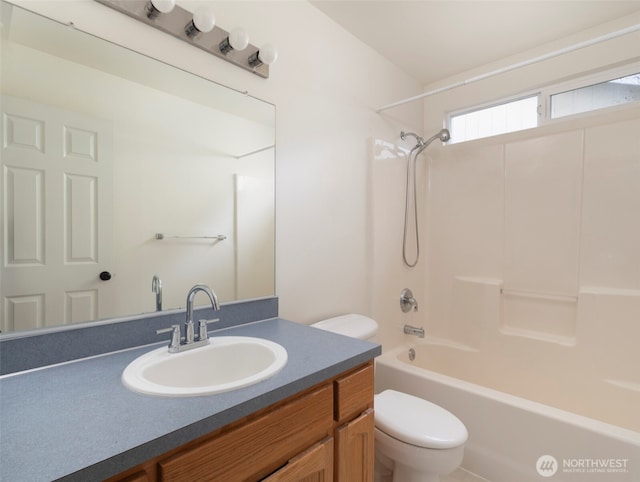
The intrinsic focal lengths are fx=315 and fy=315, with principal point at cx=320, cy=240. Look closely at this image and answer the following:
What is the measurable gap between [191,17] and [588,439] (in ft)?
7.71

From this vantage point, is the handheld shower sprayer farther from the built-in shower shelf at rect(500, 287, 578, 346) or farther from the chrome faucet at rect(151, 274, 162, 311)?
the chrome faucet at rect(151, 274, 162, 311)

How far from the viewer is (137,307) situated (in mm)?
1119

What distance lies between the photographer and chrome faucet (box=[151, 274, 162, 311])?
116cm

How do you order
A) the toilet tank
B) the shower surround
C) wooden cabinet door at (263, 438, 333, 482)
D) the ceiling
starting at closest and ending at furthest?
wooden cabinet door at (263, 438, 333, 482), the toilet tank, the ceiling, the shower surround

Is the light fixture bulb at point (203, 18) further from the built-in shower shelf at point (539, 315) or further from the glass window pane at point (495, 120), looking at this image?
the built-in shower shelf at point (539, 315)

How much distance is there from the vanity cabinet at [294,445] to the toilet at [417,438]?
0.86 feet

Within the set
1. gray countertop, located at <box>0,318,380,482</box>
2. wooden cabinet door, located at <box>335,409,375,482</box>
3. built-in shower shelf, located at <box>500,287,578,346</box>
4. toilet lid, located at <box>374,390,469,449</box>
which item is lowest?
toilet lid, located at <box>374,390,469,449</box>

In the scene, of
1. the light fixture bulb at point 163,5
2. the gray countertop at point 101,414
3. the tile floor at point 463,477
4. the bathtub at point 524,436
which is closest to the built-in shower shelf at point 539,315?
the bathtub at point 524,436

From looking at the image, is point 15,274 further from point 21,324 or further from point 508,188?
point 508,188

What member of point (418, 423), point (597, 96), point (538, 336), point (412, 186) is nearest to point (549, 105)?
point (597, 96)

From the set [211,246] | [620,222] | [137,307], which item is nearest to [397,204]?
[620,222]

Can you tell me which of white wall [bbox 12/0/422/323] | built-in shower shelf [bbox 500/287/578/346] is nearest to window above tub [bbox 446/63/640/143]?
white wall [bbox 12/0/422/323]

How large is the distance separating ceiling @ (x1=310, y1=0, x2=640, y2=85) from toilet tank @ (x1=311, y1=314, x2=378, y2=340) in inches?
67.7

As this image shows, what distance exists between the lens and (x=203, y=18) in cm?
115
